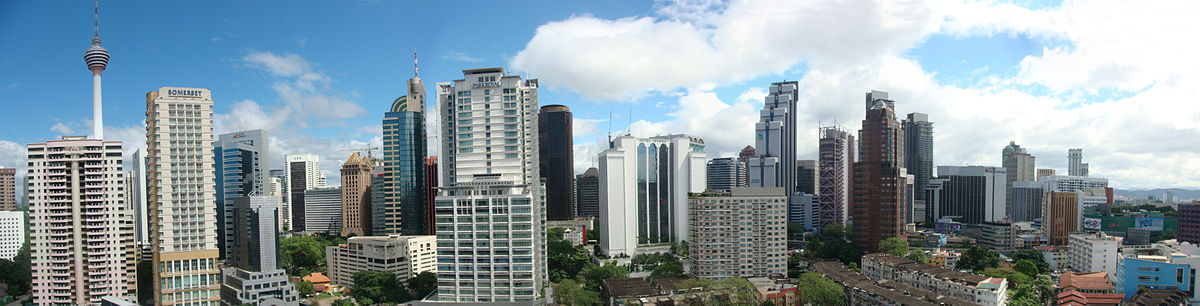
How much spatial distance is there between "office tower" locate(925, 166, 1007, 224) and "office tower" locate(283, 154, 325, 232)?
181 feet

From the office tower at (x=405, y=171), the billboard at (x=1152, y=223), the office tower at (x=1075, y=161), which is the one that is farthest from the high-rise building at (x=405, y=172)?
the office tower at (x=1075, y=161)

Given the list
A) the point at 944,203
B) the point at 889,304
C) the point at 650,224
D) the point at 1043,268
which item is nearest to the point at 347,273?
the point at 650,224

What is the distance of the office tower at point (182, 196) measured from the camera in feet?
68.3

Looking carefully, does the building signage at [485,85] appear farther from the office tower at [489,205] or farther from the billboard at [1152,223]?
the billboard at [1152,223]

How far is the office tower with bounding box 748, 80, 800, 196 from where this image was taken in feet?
170

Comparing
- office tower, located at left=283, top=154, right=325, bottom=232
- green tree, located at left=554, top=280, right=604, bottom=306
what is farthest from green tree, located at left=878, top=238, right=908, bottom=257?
office tower, located at left=283, top=154, right=325, bottom=232

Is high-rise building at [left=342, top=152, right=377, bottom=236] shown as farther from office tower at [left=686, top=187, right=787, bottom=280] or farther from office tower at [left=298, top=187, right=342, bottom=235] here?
office tower at [left=686, top=187, right=787, bottom=280]

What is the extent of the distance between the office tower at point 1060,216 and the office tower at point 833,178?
1390 cm

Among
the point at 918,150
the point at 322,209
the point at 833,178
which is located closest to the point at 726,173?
the point at 833,178

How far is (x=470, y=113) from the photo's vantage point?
22.1 m

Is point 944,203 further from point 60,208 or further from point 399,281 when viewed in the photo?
point 60,208

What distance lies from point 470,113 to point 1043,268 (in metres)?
28.2

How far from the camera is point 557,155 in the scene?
48.8 m

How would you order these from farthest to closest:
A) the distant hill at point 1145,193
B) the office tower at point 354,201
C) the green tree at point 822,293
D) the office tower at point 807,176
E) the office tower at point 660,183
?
the distant hill at point 1145,193 < the office tower at point 807,176 < the office tower at point 354,201 < the office tower at point 660,183 < the green tree at point 822,293
